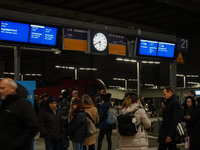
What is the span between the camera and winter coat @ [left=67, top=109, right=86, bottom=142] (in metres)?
7.07

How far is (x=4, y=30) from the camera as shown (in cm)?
1012

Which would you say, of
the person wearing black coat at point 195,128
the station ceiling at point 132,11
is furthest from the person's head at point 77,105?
the station ceiling at point 132,11

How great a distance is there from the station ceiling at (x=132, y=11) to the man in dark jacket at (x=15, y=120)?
46.0 ft

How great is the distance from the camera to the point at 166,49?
14.7 metres

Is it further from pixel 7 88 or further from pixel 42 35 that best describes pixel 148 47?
pixel 7 88

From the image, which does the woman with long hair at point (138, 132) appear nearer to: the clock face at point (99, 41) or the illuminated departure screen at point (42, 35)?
the illuminated departure screen at point (42, 35)

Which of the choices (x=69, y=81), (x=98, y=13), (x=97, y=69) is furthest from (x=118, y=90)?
(x=98, y=13)

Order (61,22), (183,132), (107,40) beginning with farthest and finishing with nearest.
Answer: (107,40) → (61,22) → (183,132)

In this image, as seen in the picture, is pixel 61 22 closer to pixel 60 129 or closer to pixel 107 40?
pixel 107 40

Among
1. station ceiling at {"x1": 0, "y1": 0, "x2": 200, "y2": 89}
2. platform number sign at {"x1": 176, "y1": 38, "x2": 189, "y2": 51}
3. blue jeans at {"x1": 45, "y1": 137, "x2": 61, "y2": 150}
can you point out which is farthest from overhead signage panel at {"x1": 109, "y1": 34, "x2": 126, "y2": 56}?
blue jeans at {"x1": 45, "y1": 137, "x2": 61, "y2": 150}

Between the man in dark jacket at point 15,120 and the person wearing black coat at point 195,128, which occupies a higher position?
the man in dark jacket at point 15,120

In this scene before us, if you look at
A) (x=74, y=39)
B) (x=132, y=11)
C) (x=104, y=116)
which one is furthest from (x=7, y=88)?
(x=132, y=11)

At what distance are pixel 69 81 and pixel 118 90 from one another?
8.20 m

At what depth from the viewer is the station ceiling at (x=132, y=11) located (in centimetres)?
2102
